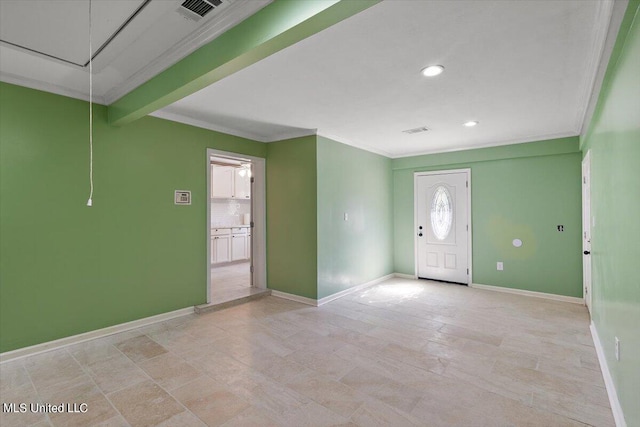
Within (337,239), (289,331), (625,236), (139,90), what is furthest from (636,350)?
(139,90)

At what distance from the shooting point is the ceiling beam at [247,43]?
1.48 meters

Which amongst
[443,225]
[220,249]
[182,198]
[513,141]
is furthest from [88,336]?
[513,141]

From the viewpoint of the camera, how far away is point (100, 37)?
213cm

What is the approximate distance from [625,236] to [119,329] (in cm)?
443

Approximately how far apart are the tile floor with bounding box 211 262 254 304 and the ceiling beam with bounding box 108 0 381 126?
282 centimetres

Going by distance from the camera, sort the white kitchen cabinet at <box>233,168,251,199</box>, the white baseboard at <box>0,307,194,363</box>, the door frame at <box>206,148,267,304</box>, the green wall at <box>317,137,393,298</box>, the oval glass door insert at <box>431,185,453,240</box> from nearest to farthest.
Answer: the white baseboard at <box>0,307,194,363</box> < the green wall at <box>317,137,393,298</box> < the door frame at <box>206,148,267,304</box> < the oval glass door insert at <box>431,185,453,240</box> < the white kitchen cabinet at <box>233,168,251,199</box>

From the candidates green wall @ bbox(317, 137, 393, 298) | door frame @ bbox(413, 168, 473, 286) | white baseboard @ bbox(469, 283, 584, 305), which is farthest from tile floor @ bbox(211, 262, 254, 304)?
white baseboard @ bbox(469, 283, 584, 305)

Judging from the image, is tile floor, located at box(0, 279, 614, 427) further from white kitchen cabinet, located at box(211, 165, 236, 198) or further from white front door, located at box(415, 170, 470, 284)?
white kitchen cabinet, located at box(211, 165, 236, 198)

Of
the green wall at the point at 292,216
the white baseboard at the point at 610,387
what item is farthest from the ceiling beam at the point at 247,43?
the white baseboard at the point at 610,387

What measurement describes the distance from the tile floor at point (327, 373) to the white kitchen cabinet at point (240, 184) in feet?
14.5

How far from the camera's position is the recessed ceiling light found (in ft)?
8.01

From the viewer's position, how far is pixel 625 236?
69.0 inches

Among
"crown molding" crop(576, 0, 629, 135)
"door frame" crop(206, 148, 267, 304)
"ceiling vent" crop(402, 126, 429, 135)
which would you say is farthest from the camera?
"door frame" crop(206, 148, 267, 304)

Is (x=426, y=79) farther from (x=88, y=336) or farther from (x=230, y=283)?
(x=230, y=283)
